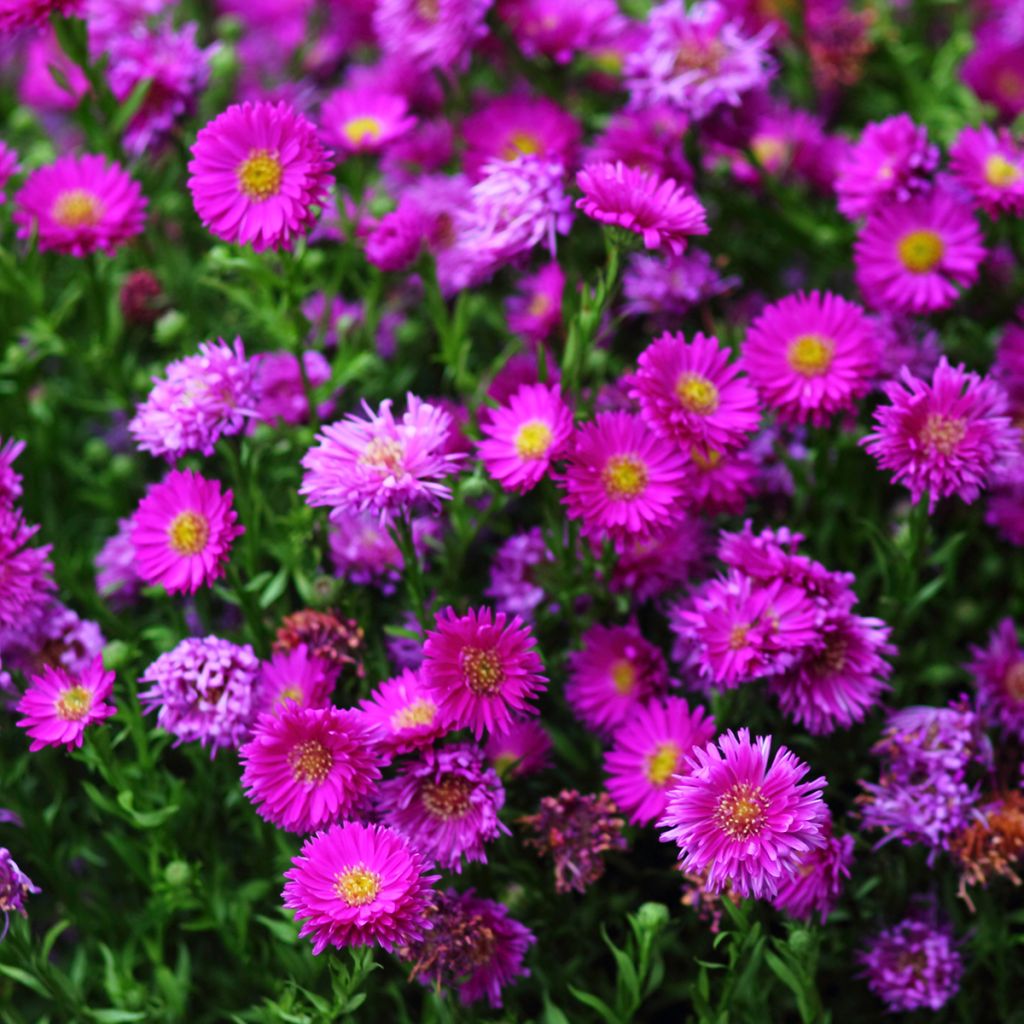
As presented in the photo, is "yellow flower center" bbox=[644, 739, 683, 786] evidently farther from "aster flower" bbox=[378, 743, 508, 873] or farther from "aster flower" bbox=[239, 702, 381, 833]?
"aster flower" bbox=[239, 702, 381, 833]

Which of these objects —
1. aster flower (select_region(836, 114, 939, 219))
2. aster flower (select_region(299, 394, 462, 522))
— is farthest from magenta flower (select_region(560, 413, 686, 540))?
aster flower (select_region(836, 114, 939, 219))

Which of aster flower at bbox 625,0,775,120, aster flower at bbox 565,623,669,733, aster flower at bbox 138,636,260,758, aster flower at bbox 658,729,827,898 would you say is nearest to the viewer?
aster flower at bbox 658,729,827,898

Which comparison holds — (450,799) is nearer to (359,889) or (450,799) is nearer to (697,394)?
(359,889)

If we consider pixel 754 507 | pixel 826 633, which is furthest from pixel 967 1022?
pixel 754 507

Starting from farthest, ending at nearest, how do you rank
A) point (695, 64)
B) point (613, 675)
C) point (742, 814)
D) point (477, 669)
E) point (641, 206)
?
point (695, 64) < point (613, 675) < point (641, 206) < point (477, 669) < point (742, 814)

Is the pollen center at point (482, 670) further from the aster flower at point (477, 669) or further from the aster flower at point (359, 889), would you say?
the aster flower at point (359, 889)

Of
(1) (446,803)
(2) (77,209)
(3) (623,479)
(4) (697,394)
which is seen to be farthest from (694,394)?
(2) (77,209)
